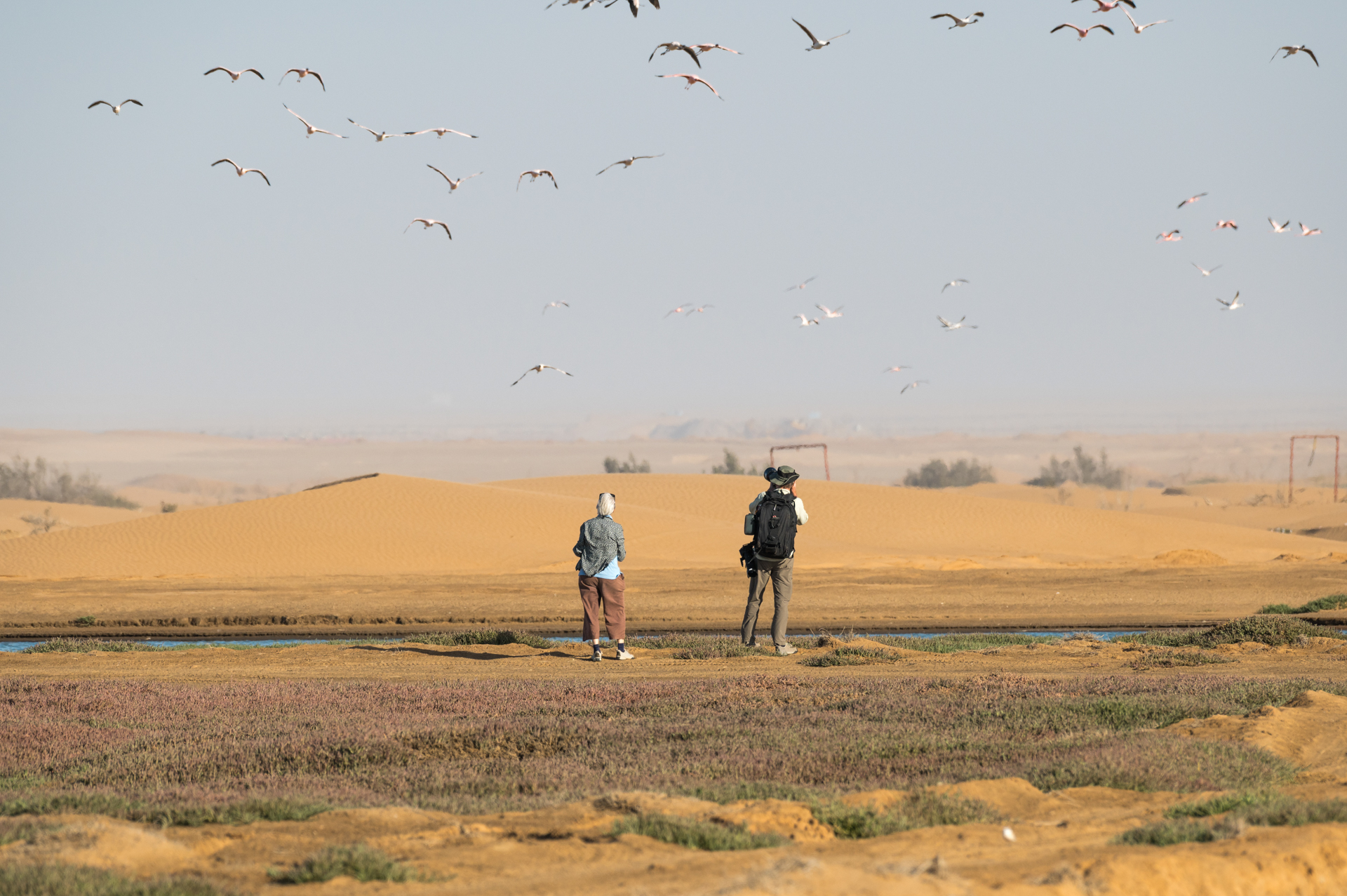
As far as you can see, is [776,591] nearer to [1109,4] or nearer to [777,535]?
[777,535]

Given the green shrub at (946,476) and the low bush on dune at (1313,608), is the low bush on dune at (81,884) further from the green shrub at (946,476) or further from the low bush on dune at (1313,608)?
the green shrub at (946,476)

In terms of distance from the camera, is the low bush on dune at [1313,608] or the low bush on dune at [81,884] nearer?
the low bush on dune at [81,884]

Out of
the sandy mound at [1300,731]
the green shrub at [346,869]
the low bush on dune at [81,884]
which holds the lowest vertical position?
the sandy mound at [1300,731]

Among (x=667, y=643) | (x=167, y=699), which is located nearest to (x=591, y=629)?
(x=667, y=643)

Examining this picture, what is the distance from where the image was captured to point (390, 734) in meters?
9.30

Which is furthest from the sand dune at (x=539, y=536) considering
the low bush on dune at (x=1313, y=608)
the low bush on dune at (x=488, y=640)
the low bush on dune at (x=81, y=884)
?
the low bush on dune at (x=81, y=884)

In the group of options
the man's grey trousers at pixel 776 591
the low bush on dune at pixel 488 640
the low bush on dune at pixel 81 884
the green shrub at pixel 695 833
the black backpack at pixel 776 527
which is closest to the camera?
the low bush on dune at pixel 81 884

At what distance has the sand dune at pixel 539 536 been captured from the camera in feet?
124

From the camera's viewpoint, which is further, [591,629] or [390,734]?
[591,629]

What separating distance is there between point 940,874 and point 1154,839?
1.32m

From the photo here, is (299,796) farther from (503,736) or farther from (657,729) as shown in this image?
(657,729)

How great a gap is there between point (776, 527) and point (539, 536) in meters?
28.9

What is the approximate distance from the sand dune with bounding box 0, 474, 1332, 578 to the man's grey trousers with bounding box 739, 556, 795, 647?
20.0 m

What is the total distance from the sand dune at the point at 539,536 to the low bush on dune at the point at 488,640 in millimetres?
17403
